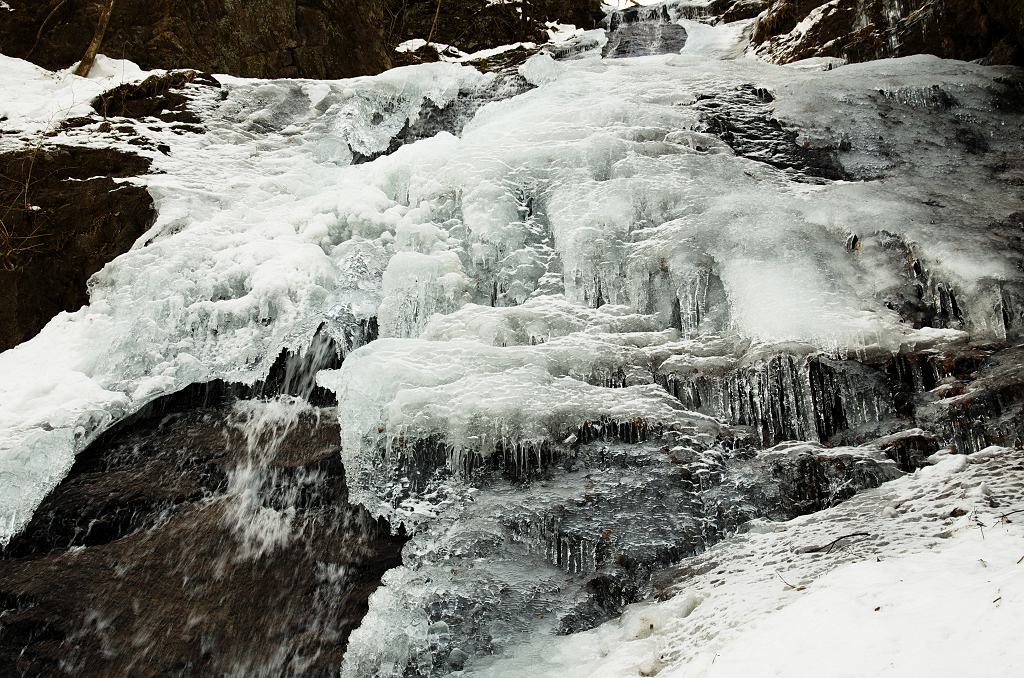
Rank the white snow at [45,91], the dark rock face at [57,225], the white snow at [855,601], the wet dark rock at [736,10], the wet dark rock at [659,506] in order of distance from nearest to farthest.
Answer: the white snow at [855,601] < the wet dark rock at [659,506] < the dark rock face at [57,225] < the white snow at [45,91] < the wet dark rock at [736,10]

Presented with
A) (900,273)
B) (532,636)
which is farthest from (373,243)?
(900,273)

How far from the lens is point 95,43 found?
291 inches

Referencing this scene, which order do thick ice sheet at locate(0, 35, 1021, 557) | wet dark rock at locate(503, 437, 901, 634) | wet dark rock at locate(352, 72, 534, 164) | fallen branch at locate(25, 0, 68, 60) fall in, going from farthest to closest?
1. fallen branch at locate(25, 0, 68, 60)
2. wet dark rock at locate(352, 72, 534, 164)
3. thick ice sheet at locate(0, 35, 1021, 557)
4. wet dark rock at locate(503, 437, 901, 634)

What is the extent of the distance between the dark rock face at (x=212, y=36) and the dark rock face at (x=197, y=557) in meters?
5.63

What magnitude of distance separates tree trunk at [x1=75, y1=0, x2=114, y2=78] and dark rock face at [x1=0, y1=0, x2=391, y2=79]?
0.11 m

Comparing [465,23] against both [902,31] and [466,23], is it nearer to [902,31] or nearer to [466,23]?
[466,23]

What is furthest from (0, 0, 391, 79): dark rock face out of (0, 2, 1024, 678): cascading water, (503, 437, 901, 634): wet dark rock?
(503, 437, 901, 634): wet dark rock

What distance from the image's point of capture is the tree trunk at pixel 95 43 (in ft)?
23.5

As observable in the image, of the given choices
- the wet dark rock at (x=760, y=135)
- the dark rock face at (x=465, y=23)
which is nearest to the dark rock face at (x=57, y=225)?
the wet dark rock at (x=760, y=135)

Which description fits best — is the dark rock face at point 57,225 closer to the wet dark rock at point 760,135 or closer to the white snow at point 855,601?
the white snow at point 855,601

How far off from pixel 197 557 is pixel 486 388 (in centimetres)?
198

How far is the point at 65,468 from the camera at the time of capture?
13.1ft

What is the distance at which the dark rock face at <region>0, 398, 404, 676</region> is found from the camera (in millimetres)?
3496

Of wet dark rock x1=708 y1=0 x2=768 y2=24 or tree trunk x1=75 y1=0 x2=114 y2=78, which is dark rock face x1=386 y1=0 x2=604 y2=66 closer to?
wet dark rock x1=708 y1=0 x2=768 y2=24
